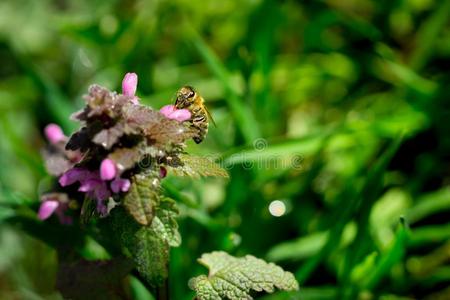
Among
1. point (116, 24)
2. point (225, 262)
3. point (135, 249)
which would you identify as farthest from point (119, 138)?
point (116, 24)

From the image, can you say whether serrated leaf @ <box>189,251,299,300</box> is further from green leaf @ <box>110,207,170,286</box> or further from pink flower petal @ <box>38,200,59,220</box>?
pink flower petal @ <box>38,200,59,220</box>

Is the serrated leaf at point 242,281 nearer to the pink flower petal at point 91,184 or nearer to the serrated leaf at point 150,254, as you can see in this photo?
the serrated leaf at point 150,254

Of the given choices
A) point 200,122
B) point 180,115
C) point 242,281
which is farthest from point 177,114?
point 242,281

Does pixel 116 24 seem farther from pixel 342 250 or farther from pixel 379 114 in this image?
pixel 342 250

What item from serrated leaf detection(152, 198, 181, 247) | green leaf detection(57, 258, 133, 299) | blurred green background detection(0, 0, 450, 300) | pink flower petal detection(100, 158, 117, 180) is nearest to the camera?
pink flower petal detection(100, 158, 117, 180)

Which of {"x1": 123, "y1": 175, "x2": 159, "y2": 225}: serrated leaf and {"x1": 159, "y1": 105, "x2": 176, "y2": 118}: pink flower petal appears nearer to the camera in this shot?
{"x1": 123, "y1": 175, "x2": 159, "y2": 225}: serrated leaf

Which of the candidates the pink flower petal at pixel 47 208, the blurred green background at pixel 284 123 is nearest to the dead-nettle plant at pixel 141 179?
the pink flower petal at pixel 47 208

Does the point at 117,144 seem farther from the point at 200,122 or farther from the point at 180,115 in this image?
the point at 200,122

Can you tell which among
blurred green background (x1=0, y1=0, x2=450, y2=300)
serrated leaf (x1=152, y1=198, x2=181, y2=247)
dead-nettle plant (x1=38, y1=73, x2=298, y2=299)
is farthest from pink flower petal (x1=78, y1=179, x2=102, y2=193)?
blurred green background (x1=0, y1=0, x2=450, y2=300)
